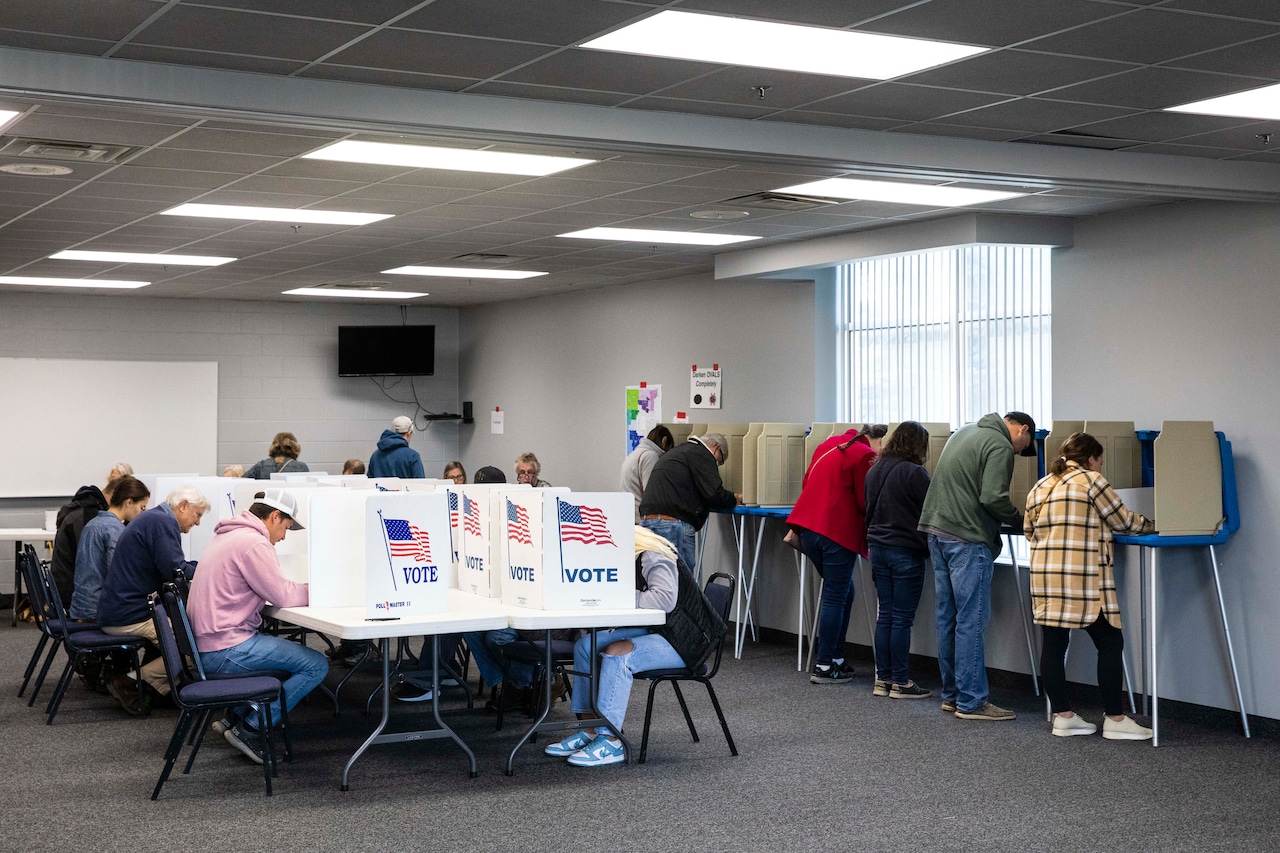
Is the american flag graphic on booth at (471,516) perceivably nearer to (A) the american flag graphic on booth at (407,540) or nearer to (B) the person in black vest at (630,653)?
(A) the american flag graphic on booth at (407,540)

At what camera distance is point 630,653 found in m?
5.14

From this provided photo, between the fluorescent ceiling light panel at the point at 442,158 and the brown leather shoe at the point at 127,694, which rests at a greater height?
the fluorescent ceiling light panel at the point at 442,158

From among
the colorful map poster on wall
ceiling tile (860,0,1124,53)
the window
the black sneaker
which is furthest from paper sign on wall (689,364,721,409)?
ceiling tile (860,0,1124,53)

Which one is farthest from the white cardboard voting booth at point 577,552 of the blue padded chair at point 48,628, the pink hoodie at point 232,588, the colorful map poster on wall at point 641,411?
the colorful map poster on wall at point 641,411

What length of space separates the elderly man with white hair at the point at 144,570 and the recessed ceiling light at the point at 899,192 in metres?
3.19

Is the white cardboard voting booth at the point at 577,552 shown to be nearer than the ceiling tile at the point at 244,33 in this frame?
No

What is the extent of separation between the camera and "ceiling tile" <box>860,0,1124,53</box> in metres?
3.47

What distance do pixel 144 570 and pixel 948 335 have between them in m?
4.78

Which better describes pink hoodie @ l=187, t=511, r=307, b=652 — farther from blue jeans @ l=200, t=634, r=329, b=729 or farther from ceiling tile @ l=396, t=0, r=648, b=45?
ceiling tile @ l=396, t=0, r=648, b=45

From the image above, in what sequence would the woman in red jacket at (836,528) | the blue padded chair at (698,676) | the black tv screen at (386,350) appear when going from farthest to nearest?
the black tv screen at (386,350) → the woman in red jacket at (836,528) → the blue padded chair at (698,676)

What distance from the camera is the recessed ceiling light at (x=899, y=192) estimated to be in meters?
6.08

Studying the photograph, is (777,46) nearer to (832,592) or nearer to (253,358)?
(832,592)

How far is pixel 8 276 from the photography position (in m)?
9.72

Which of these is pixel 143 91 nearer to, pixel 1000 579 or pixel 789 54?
pixel 789 54
